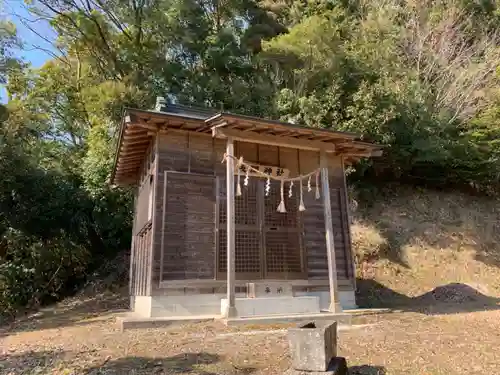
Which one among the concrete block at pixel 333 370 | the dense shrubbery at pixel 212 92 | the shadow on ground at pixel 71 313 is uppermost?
the dense shrubbery at pixel 212 92

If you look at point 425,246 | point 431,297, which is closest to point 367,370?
point 431,297

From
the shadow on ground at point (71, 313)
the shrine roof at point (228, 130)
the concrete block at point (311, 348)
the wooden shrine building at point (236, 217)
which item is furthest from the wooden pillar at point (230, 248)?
the shadow on ground at point (71, 313)

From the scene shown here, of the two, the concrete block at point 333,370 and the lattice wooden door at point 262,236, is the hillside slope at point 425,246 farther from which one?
the concrete block at point 333,370

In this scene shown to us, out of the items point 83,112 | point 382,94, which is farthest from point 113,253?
point 382,94

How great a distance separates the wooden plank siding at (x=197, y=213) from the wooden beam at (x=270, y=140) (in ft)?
3.58

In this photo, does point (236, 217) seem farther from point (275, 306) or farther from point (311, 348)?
point (311, 348)

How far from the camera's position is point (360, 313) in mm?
8086

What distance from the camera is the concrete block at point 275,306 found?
7.40 m

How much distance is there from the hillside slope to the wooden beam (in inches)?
217

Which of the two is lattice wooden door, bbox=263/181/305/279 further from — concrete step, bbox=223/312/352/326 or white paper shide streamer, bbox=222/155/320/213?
concrete step, bbox=223/312/352/326

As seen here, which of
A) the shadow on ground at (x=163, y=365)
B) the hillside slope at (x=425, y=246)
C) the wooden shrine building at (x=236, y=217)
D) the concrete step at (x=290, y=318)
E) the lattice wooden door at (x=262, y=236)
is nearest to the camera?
the shadow on ground at (x=163, y=365)

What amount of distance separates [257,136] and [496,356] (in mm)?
5423

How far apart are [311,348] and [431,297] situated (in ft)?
33.3

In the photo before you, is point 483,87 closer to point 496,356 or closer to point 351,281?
point 351,281
